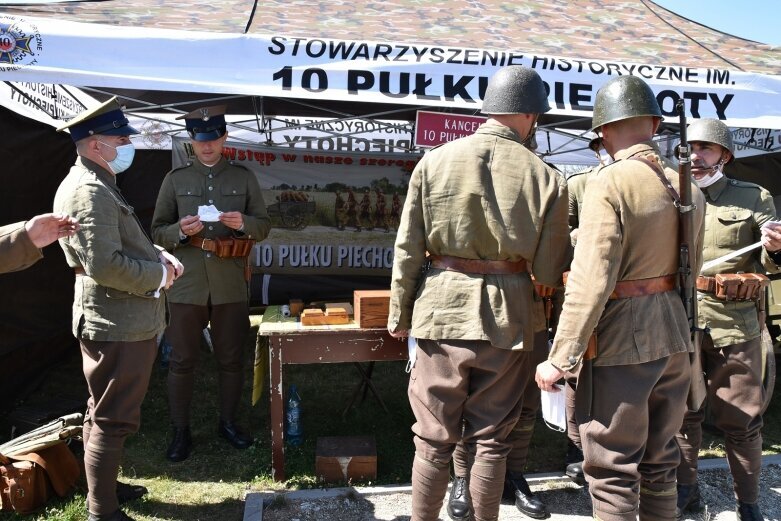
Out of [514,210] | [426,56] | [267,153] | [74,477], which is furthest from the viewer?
[267,153]

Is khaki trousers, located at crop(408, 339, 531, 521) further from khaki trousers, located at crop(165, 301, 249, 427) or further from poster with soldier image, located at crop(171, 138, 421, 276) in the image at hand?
poster with soldier image, located at crop(171, 138, 421, 276)

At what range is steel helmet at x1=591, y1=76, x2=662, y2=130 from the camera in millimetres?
2367

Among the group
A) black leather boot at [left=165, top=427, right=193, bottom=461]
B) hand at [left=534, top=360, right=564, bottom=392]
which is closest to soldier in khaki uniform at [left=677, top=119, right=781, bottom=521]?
hand at [left=534, top=360, right=564, bottom=392]

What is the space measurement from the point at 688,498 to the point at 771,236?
1.43 metres

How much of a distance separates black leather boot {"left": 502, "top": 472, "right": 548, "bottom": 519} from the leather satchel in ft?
7.90

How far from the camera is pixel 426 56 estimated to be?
3752mm

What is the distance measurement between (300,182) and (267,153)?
485 millimetres

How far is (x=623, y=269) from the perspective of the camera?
2.33m

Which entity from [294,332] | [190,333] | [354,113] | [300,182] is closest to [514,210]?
[294,332]

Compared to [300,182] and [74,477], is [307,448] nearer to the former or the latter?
[74,477]

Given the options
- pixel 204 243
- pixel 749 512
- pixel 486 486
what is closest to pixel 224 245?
pixel 204 243

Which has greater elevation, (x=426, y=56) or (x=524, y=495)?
(x=426, y=56)

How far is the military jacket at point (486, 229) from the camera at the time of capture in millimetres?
2566

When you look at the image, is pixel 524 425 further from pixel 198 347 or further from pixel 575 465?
pixel 198 347
